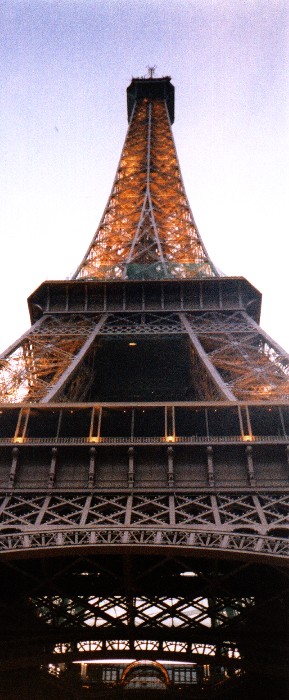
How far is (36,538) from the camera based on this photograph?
690 inches

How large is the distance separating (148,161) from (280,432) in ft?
118

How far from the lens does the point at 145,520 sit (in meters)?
17.8

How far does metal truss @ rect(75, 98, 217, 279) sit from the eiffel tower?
7681 mm

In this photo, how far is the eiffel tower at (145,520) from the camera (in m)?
17.8

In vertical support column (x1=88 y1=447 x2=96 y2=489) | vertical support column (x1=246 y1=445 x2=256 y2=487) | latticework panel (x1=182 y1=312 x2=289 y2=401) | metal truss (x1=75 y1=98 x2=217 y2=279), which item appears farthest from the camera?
metal truss (x1=75 y1=98 x2=217 y2=279)

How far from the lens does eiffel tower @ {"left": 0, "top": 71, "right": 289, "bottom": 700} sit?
703 inches

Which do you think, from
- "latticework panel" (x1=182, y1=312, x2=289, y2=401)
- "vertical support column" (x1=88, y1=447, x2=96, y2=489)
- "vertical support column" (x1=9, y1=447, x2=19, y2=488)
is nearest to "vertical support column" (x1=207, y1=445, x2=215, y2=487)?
"vertical support column" (x1=88, y1=447, x2=96, y2=489)

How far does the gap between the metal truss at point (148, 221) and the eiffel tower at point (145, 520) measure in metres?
7.68

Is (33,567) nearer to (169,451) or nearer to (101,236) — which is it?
(169,451)

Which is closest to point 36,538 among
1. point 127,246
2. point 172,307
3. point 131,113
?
point 172,307

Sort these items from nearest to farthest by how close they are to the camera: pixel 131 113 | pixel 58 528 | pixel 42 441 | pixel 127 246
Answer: pixel 58 528 < pixel 42 441 < pixel 127 246 < pixel 131 113

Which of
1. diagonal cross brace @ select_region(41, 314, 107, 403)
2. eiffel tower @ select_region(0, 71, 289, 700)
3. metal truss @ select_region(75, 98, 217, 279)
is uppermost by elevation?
metal truss @ select_region(75, 98, 217, 279)

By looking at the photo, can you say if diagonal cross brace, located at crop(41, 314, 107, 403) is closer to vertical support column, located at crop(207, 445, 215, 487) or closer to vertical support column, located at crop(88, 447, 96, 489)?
vertical support column, located at crop(88, 447, 96, 489)

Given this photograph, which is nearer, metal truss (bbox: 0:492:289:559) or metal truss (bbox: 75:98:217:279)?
metal truss (bbox: 0:492:289:559)
